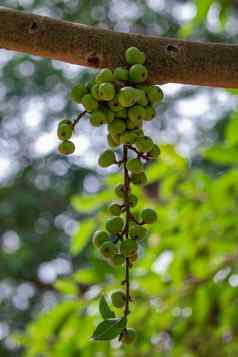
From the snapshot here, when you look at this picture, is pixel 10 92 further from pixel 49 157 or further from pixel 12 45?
pixel 12 45

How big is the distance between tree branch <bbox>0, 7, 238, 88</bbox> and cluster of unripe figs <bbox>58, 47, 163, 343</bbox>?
3 cm

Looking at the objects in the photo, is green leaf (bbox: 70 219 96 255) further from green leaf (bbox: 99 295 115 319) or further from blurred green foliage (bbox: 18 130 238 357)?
green leaf (bbox: 99 295 115 319)

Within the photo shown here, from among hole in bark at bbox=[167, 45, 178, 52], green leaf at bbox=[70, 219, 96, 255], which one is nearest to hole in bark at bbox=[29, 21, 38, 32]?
hole in bark at bbox=[167, 45, 178, 52]

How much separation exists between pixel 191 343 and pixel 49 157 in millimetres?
5232

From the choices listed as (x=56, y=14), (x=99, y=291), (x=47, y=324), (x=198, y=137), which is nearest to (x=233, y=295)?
(x=99, y=291)

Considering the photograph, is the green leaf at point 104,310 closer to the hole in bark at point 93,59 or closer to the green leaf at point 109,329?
the green leaf at point 109,329

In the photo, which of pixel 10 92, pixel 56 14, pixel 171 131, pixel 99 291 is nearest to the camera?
pixel 99 291

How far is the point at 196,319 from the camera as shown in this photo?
2459 millimetres

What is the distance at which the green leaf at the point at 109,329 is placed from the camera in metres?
0.98

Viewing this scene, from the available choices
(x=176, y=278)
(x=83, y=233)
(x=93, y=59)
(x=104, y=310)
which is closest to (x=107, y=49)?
(x=93, y=59)

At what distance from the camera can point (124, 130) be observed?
0.94 meters

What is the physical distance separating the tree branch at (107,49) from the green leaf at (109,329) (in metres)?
0.32

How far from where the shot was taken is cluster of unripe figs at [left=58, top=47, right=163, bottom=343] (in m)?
0.92

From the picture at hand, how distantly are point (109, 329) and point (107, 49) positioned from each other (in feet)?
1.21
